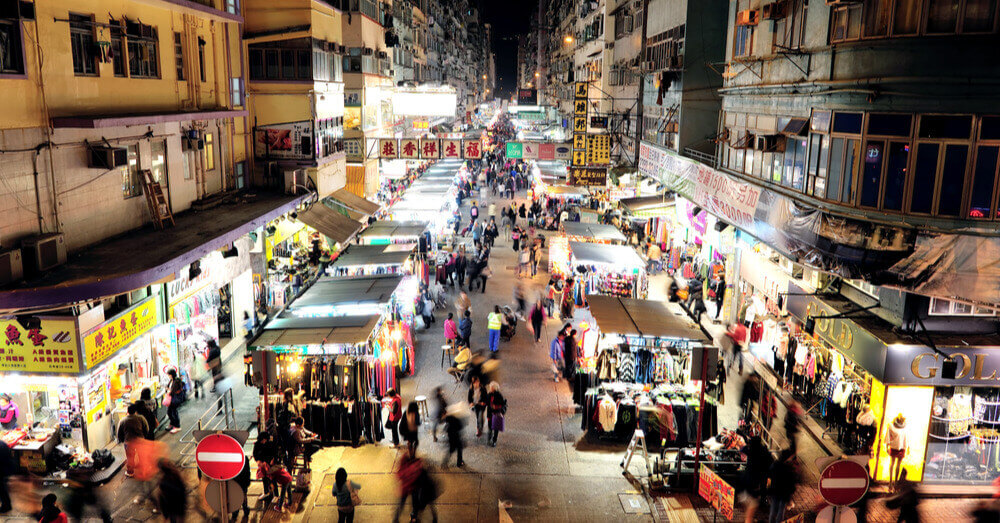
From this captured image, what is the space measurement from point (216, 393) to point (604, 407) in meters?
9.13

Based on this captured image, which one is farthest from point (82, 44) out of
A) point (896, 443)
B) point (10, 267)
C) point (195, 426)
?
point (896, 443)

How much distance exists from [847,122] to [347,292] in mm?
11133

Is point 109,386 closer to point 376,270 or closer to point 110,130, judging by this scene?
point 110,130

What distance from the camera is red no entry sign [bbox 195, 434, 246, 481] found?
762cm

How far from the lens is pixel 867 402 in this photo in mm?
12836

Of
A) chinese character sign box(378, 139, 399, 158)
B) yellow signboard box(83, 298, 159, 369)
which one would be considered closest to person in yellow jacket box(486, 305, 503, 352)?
yellow signboard box(83, 298, 159, 369)

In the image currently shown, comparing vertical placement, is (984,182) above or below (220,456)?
above

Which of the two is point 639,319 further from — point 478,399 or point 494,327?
point 494,327

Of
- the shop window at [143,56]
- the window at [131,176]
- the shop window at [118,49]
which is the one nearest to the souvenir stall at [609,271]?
the window at [131,176]

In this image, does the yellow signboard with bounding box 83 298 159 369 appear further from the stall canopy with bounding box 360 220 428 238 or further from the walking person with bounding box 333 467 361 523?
the stall canopy with bounding box 360 220 428 238

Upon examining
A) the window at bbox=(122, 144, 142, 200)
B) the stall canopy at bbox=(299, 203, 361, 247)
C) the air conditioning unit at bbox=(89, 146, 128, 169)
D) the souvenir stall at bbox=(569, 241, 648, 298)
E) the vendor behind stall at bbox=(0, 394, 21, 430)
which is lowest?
the vendor behind stall at bbox=(0, 394, 21, 430)

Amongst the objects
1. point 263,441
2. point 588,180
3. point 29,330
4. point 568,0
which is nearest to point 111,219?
point 29,330

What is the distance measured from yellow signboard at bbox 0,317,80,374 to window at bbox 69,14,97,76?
4717 millimetres

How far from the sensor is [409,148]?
29.2 m
